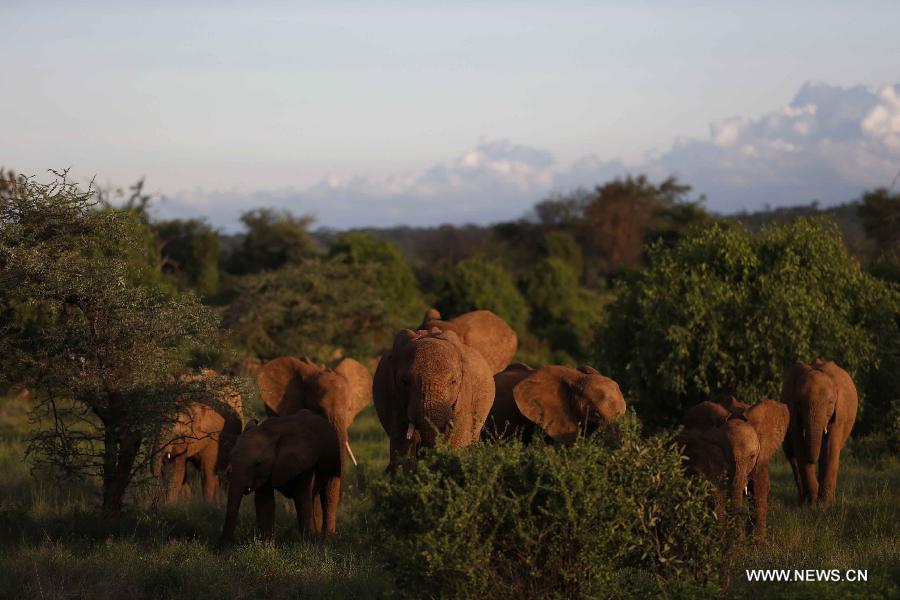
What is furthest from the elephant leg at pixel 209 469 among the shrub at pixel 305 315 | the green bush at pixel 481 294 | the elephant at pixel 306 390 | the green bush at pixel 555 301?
the green bush at pixel 555 301

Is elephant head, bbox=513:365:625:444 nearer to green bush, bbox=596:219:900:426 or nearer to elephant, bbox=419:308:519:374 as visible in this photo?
elephant, bbox=419:308:519:374

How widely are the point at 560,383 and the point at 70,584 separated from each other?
547 cm

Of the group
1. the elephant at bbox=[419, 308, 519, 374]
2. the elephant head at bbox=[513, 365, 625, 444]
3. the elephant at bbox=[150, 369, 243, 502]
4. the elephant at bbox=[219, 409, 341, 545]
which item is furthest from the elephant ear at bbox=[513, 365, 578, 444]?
the elephant at bbox=[150, 369, 243, 502]

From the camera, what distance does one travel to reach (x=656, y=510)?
8.04 metres

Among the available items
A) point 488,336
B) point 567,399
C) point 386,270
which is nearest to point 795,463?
point 567,399

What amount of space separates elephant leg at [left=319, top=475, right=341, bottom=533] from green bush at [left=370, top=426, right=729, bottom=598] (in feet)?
14.2

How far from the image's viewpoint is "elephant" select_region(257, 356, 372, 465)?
1377cm

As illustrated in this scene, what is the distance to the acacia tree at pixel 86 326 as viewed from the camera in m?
11.3

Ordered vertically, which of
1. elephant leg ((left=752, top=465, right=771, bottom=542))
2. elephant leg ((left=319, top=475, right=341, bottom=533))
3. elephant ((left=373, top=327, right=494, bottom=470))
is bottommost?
elephant leg ((left=319, top=475, right=341, bottom=533))

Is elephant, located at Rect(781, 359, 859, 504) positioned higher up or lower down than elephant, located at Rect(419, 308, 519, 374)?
lower down

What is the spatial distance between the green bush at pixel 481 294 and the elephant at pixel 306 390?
972 inches

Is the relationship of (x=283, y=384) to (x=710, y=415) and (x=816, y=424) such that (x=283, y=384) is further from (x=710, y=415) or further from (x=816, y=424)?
(x=816, y=424)

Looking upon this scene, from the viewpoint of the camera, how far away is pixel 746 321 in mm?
16609

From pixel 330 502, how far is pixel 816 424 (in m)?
5.91
